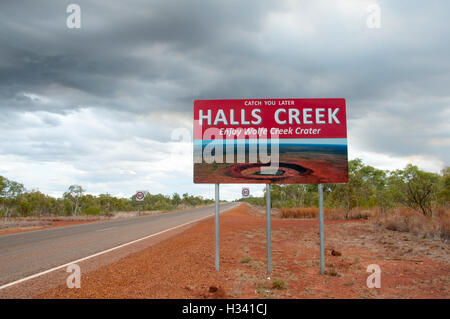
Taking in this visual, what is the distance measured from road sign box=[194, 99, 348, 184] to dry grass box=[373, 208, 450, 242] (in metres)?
6.59

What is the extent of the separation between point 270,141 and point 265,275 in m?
3.37

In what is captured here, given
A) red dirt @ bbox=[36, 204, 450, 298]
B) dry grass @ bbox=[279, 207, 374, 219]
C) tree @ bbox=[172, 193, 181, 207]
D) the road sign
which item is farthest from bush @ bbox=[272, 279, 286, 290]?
tree @ bbox=[172, 193, 181, 207]

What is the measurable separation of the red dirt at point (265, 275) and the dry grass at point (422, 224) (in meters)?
1.17

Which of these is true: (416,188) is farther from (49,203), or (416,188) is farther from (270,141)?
(49,203)

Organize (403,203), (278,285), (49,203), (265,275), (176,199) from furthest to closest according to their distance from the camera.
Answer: (176,199) < (49,203) < (403,203) < (265,275) < (278,285)

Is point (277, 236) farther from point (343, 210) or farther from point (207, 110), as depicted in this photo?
point (343, 210)

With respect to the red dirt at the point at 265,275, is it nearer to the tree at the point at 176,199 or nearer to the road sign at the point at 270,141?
the road sign at the point at 270,141

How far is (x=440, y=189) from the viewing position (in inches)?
748

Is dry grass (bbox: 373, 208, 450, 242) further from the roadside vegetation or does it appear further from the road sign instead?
the road sign

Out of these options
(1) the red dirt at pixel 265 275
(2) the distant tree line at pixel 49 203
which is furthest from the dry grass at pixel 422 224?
(2) the distant tree line at pixel 49 203

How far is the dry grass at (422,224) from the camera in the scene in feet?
37.7

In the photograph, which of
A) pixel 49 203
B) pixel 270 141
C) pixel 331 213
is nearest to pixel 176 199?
pixel 49 203

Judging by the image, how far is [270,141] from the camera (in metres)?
7.88
